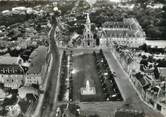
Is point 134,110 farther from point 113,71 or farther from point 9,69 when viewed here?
point 9,69

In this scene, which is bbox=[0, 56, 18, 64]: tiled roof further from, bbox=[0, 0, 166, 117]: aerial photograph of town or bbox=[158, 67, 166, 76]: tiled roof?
bbox=[158, 67, 166, 76]: tiled roof

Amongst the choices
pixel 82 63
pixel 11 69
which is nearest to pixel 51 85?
pixel 11 69

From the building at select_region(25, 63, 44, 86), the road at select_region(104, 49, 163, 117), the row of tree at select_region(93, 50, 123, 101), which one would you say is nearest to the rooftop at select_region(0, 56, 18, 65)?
the building at select_region(25, 63, 44, 86)

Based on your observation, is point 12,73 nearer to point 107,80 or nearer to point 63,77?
point 63,77

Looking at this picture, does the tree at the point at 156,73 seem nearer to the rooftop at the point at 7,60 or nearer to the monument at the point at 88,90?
the monument at the point at 88,90

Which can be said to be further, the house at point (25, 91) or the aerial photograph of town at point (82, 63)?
the house at point (25, 91)

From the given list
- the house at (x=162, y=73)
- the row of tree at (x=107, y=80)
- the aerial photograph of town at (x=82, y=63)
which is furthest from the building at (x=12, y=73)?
the house at (x=162, y=73)

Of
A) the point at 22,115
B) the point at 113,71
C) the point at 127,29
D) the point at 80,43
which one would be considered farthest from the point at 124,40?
the point at 22,115
